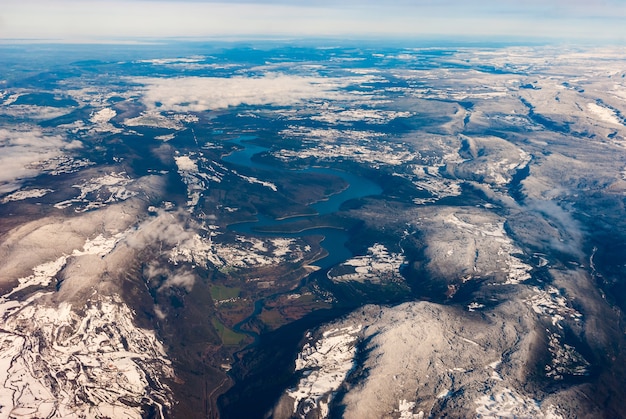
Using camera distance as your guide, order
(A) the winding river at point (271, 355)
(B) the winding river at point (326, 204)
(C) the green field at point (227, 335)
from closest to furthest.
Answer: (A) the winding river at point (271, 355) < (C) the green field at point (227, 335) < (B) the winding river at point (326, 204)

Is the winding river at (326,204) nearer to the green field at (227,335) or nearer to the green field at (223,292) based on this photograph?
the green field at (223,292)

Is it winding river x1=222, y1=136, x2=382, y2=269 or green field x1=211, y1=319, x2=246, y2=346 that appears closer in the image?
green field x1=211, y1=319, x2=246, y2=346

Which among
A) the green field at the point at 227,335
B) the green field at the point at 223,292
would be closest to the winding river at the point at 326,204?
the green field at the point at 223,292

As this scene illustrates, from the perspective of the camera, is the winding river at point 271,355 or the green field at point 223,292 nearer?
the winding river at point 271,355

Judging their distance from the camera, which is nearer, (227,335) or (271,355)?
(271,355)

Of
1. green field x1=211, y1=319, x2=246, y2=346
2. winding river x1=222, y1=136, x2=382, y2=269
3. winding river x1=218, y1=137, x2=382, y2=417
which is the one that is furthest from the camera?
winding river x1=222, y1=136, x2=382, y2=269

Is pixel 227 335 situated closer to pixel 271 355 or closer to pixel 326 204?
pixel 271 355

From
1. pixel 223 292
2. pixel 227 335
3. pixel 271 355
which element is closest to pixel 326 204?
pixel 223 292

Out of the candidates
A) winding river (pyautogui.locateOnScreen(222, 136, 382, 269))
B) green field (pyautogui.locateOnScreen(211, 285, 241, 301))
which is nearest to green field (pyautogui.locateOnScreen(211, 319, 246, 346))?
green field (pyautogui.locateOnScreen(211, 285, 241, 301))

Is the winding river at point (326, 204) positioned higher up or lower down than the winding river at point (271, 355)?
lower down

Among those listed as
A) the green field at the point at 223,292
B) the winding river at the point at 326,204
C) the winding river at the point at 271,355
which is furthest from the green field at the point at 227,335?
the winding river at the point at 326,204

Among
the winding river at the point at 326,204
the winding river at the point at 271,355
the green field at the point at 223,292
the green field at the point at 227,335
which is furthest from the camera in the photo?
the winding river at the point at 326,204

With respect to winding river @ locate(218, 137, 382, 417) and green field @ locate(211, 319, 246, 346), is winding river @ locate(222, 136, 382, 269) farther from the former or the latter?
green field @ locate(211, 319, 246, 346)
